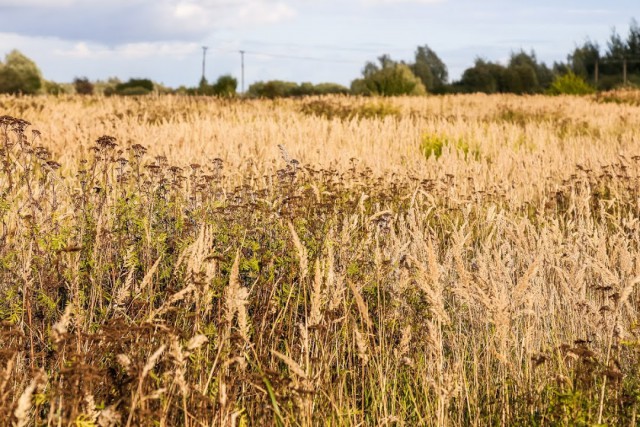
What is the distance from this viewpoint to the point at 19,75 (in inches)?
1335

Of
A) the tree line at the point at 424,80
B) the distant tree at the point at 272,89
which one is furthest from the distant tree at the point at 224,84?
the distant tree at the point at 272,89

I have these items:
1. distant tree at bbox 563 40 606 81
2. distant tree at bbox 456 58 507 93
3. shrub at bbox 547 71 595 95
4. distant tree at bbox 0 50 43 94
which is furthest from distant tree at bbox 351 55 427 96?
distant tree at bbox 563 40 606 81

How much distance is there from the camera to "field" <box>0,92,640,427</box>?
2.12 metres

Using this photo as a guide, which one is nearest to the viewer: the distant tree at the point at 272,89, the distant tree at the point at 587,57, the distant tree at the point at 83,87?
the distant tree at the point at 272,89

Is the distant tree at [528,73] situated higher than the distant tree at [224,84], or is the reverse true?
the distant tree at [528,73]

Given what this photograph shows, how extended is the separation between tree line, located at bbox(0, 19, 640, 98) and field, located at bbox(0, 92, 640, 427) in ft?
48.5

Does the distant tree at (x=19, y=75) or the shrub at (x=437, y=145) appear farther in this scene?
the distant tree at (x=19, y=75)

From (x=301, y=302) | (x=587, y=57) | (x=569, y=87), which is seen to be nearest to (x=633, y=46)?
(x=587, y=57)

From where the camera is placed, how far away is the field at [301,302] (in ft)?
6.95

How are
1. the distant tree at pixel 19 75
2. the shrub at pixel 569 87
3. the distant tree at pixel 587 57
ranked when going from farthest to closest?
the distant tree at pixel 587 57
the distant tree at pixel 19 75
the shrub at pixel 569 87

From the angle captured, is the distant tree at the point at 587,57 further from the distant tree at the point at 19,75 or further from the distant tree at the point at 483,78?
the distant tree at the point at 19,75

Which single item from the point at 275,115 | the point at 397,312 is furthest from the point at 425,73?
the point at 397,312

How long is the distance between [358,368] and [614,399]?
103 centimetres

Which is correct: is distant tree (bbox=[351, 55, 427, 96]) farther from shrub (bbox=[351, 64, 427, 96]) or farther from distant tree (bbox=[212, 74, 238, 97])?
distant tree (bbox=[212, 74, 238, 97])
